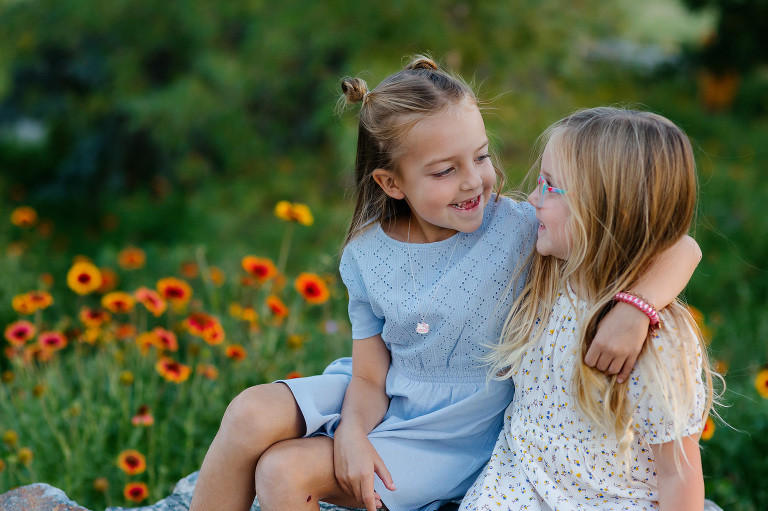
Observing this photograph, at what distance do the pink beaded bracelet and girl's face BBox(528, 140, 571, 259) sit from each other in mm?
143

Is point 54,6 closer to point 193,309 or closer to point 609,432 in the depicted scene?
point 193,309

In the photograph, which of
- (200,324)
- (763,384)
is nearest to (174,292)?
(200,324)

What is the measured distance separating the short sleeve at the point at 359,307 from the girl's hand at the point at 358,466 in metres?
0.26

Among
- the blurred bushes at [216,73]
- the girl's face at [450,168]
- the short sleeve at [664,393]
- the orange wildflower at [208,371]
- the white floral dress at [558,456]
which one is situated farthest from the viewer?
the blurred bushes at [216,73]

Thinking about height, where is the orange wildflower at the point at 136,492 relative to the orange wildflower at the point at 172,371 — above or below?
below

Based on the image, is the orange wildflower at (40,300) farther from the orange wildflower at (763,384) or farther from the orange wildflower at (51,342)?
the orange wildflower at (763,384)

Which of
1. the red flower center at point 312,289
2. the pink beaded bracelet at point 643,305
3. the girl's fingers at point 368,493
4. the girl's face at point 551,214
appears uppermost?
the girl's face at point 551,214

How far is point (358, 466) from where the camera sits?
1.45 metres

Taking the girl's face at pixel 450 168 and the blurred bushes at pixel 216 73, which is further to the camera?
the blurred bushes at pixel 216 73

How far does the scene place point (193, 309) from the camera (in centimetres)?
292

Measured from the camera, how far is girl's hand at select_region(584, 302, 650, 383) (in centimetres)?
130

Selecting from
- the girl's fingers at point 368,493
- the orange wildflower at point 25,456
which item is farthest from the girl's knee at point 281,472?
the orange wildflower at point 25,456

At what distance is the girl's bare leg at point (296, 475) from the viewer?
4.66 feet

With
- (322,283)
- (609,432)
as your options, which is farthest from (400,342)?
(322,283)
